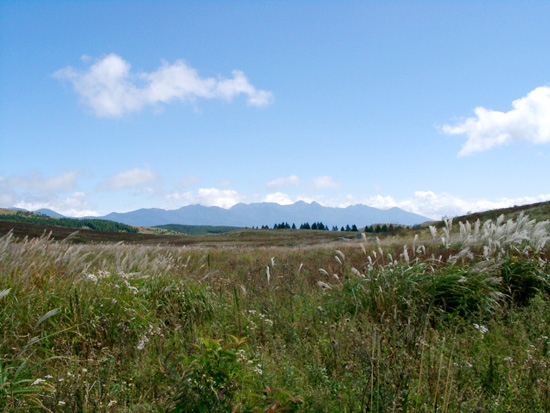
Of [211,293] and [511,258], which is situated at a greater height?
[511,258]

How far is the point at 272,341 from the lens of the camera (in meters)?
4.02

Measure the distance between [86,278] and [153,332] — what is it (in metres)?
1.62

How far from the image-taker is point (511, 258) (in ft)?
21.6

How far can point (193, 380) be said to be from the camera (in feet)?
7.86

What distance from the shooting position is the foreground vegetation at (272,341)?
2.44 m

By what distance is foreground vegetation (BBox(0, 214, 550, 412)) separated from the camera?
2443 millimetres

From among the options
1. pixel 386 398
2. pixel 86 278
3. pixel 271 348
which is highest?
pixel 86 278

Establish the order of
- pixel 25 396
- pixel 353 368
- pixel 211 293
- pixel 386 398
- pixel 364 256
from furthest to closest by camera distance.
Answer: pixel 364 256, pixel 211 293, pixel 353 368, pixel 25 396, pixel 386 398

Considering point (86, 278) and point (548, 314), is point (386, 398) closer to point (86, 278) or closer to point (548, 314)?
point (548, 314)

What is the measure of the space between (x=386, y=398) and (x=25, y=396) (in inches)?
109

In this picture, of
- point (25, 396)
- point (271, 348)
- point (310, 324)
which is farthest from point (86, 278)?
point (310, 324)

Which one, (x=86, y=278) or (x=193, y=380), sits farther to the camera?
(x=86, y=278)

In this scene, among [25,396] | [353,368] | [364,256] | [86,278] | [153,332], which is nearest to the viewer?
[25,396]

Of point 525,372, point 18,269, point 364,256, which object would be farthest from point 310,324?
point 364,256
